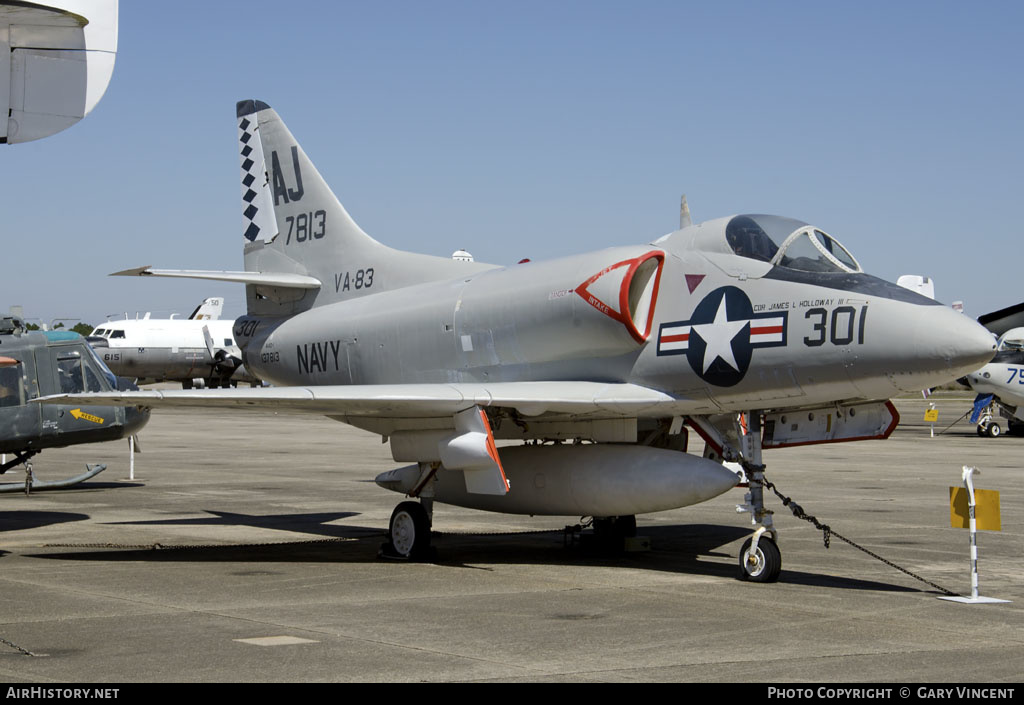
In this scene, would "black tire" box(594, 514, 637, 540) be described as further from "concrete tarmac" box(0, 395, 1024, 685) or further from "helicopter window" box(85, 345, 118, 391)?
"helicopter window" box(85, 345, 118, 391)

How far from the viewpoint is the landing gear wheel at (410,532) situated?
40.7ft

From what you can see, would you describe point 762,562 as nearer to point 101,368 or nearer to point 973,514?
point 973,514

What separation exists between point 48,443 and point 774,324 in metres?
11.8

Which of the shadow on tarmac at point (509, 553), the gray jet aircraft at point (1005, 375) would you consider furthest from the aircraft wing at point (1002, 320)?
the shadow on tarmac at point (509, 553)

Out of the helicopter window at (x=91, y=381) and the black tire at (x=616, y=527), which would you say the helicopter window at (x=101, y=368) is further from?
the black tire at (x=616, y=527)

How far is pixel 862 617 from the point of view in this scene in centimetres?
908

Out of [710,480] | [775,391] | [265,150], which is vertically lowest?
[710,480]

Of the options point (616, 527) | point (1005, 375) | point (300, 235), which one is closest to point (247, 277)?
point (300, 235)

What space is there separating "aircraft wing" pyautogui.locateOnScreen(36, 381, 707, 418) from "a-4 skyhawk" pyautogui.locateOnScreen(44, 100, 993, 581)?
2 centimetres

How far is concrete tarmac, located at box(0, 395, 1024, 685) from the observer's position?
7.30 m

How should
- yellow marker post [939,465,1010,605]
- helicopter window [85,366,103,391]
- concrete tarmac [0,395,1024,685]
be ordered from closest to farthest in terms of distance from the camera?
concrete tarmac [0,395,1024,685] < yellow marker post [939,465,1010,605] < helicopter window [85,366,103,391]

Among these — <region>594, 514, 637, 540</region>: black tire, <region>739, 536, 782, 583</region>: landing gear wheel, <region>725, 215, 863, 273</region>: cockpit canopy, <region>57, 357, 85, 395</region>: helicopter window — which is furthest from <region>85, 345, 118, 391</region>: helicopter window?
<region>739, 536, 782, 583</region>: landing gear wheel

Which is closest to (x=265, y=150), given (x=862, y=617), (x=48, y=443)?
(x=48, y=443)

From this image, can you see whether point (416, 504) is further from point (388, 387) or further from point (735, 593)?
point (735, 593)
